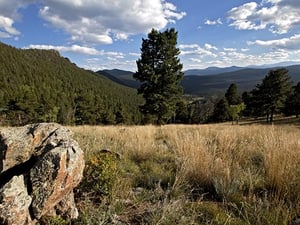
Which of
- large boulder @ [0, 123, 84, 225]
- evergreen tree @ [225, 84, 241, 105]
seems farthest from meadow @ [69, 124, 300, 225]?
evergreen tree @ [225, 84, 241, 105]

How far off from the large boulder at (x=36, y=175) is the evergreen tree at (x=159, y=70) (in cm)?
2172

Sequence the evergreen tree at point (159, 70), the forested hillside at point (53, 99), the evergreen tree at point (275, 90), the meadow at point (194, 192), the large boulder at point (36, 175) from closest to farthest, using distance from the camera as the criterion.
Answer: the large boulder at point (36, 175)
the meadow at point (194, 192)
the evergreen tree at point (159, 70)
the evergreen tree at point (275, 90)
the forested hillside at point (53, 99)

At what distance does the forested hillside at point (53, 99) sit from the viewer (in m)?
41.8

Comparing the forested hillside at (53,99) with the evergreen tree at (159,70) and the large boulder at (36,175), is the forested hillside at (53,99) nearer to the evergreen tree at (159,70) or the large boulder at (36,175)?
the evergreen tree at (159,70)

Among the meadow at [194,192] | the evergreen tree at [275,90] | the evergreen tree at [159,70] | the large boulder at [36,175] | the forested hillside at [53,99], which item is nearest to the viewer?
the large boulder at [36,175]

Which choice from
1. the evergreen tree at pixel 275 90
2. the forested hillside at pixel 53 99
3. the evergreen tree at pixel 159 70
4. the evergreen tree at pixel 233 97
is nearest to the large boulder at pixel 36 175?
the forested hillside at pixel 53 99

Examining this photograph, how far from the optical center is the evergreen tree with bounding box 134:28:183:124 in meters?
24.8

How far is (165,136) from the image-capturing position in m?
8.43

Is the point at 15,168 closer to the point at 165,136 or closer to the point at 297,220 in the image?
the point at 297,220

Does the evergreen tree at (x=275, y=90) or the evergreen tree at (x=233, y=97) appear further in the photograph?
the evergreen tree at (x=233, y=97)

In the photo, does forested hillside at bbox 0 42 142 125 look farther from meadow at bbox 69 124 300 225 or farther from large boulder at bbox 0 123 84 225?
large boulder at bbox 0 123 84 225

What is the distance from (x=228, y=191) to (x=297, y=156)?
128 cm

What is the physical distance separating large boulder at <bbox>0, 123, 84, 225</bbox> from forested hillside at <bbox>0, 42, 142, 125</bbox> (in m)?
10.7

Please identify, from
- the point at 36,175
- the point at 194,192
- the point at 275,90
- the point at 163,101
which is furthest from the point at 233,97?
the point at 36,175
